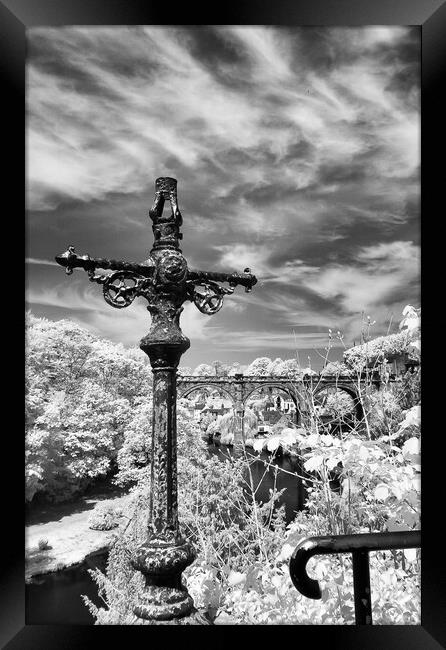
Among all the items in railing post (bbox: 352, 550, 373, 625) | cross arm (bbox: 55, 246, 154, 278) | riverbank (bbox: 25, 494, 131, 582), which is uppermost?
cross arm (bbox: 55, 246, 154, 278)

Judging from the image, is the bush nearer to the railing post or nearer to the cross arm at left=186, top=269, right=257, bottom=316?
the cross arm at left=186, top=269, right=257, bottom=316

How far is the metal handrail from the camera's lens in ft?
3.15

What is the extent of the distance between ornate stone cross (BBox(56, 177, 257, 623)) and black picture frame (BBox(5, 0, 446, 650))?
0.11 meters

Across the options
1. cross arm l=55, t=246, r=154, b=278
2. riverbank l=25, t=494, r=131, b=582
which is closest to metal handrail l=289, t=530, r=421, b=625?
cross arm l=55, t=246, r=154, b=278

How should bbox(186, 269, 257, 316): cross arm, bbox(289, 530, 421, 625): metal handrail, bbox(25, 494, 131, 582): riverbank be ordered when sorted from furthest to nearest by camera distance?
bbox(25, 494, 131, 582): riverbank, bbox(186, 269, 257, 316): cross arm, bbox(289, 530, 421, 625): metal handrail

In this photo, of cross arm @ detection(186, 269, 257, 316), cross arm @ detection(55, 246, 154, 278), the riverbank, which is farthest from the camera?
the riverbank

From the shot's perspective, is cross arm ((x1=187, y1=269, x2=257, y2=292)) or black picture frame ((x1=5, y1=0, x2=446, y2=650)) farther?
cross arm ((x1=187, y1=269, x2=257, y2=292))

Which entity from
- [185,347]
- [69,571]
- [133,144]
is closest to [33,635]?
[185,347]

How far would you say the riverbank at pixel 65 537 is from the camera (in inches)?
320

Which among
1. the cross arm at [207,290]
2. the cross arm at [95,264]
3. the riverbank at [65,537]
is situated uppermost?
the cross arm at [95,264]

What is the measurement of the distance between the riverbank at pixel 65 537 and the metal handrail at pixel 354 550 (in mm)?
7560

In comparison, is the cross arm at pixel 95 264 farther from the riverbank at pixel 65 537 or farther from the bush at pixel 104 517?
the bush at pixel 104 517

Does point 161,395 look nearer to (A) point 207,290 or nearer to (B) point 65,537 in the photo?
(A) point 207,290
